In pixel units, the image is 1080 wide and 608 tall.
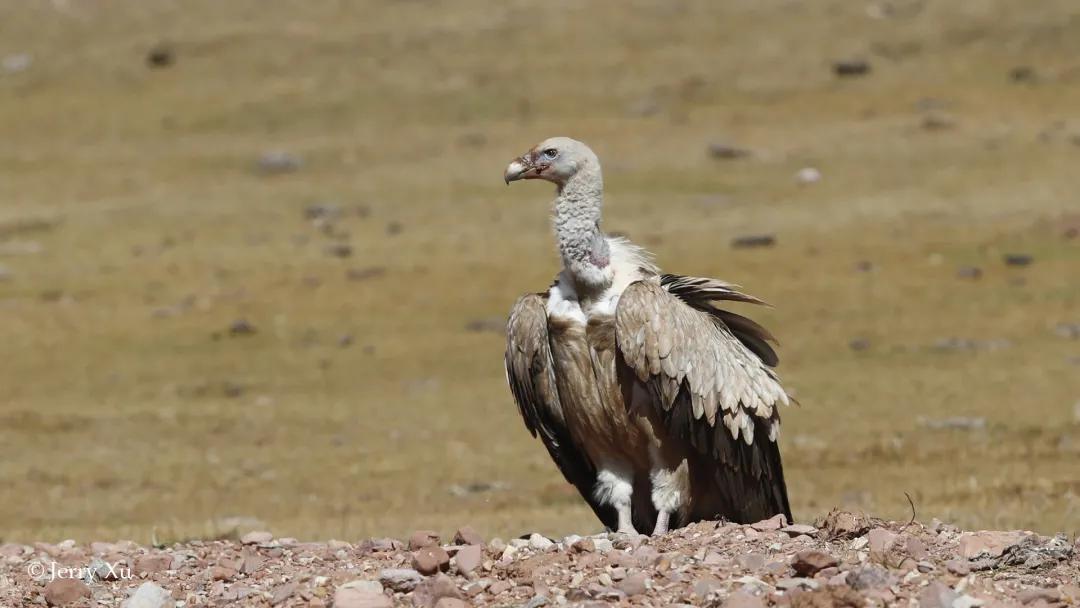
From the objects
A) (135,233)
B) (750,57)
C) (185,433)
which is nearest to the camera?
(185,433)

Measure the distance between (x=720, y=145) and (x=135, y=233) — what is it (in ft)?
42.0

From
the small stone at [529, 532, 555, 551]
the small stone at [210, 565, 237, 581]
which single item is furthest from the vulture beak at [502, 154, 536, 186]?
the small stone at [210, 565, 237, 581]

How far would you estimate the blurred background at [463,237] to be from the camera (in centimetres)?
1644

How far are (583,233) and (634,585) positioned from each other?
2.57 m

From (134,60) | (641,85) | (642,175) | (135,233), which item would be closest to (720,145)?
(642,175)

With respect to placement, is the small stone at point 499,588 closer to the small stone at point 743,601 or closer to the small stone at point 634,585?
the small stone at point 634,585

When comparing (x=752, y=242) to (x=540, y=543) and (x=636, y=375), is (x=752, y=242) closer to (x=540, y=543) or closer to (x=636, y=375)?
(x=636, y=375)

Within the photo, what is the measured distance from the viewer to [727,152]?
35.9 m

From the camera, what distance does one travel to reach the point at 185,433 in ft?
62.2

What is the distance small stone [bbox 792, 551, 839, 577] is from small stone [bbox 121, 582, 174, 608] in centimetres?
290

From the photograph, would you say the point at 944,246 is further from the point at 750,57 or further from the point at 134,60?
the point at 134,60

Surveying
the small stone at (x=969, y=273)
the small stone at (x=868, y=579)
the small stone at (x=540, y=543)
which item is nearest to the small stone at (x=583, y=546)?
the small stone at (x=540, y=543)

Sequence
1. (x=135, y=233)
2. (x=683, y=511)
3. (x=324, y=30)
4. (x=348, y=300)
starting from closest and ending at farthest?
(x=683, y=511) → (x=348, y=300) → (x=135, y=233) → (x=324, y=30)

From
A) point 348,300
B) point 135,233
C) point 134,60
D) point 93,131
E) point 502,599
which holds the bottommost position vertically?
point 502,599
